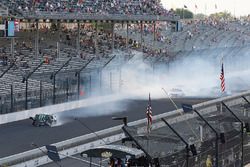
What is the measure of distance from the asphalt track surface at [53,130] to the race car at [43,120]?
1.10ft

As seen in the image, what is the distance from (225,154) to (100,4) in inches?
1634

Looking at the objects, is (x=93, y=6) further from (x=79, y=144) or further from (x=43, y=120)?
(x=79, y=144)

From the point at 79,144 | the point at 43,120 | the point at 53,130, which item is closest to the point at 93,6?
the point at 43,120

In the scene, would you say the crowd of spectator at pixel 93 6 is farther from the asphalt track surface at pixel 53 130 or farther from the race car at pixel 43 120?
the race car at pixel 43 120

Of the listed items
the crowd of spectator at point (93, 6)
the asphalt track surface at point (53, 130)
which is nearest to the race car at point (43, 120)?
the asphalt track surface at point (53, 130)

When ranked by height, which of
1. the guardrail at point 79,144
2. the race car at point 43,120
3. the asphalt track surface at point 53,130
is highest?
the guardrail at point 79,144

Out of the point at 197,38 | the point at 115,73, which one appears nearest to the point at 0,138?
the point at 115,73

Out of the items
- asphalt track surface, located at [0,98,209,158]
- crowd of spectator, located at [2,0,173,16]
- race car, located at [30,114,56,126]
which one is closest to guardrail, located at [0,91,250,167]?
asphalt track surface, located at [0,98,209,158]

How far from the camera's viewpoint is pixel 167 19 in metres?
57.4

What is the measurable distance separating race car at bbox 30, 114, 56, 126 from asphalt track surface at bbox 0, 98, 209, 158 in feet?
1.10

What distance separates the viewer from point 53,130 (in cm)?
2881

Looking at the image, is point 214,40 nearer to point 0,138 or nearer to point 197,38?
point 197,38

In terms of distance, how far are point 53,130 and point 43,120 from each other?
155 centimetres

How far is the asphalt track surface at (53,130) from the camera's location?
82.1ft
